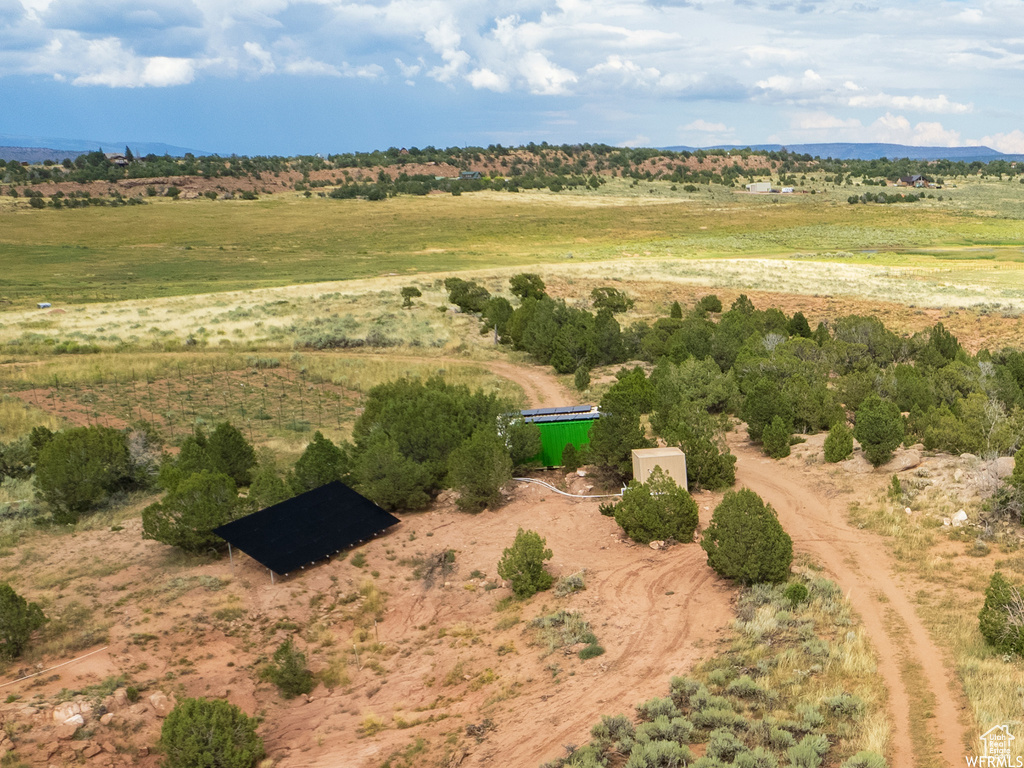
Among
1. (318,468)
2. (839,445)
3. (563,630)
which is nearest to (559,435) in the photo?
(318,468)

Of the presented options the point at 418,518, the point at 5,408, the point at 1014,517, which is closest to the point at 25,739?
the point at 418,518

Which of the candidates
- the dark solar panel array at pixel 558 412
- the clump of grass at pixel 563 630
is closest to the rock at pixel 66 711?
the clump of grass at pixel 563 630

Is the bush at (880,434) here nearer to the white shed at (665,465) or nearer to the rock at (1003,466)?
the rock at (1003,466)

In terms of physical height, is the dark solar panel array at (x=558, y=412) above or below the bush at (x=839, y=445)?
above

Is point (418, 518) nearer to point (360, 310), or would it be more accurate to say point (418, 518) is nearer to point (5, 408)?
point (5, 408)

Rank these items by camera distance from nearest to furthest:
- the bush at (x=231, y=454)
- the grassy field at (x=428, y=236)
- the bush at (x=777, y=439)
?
the bush at (x=231, y=454), the bush at (x=777, y=439), the grassy field at (x=428, y=236)

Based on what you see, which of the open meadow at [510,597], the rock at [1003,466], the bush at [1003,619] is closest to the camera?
the open meadow at [510,597]
